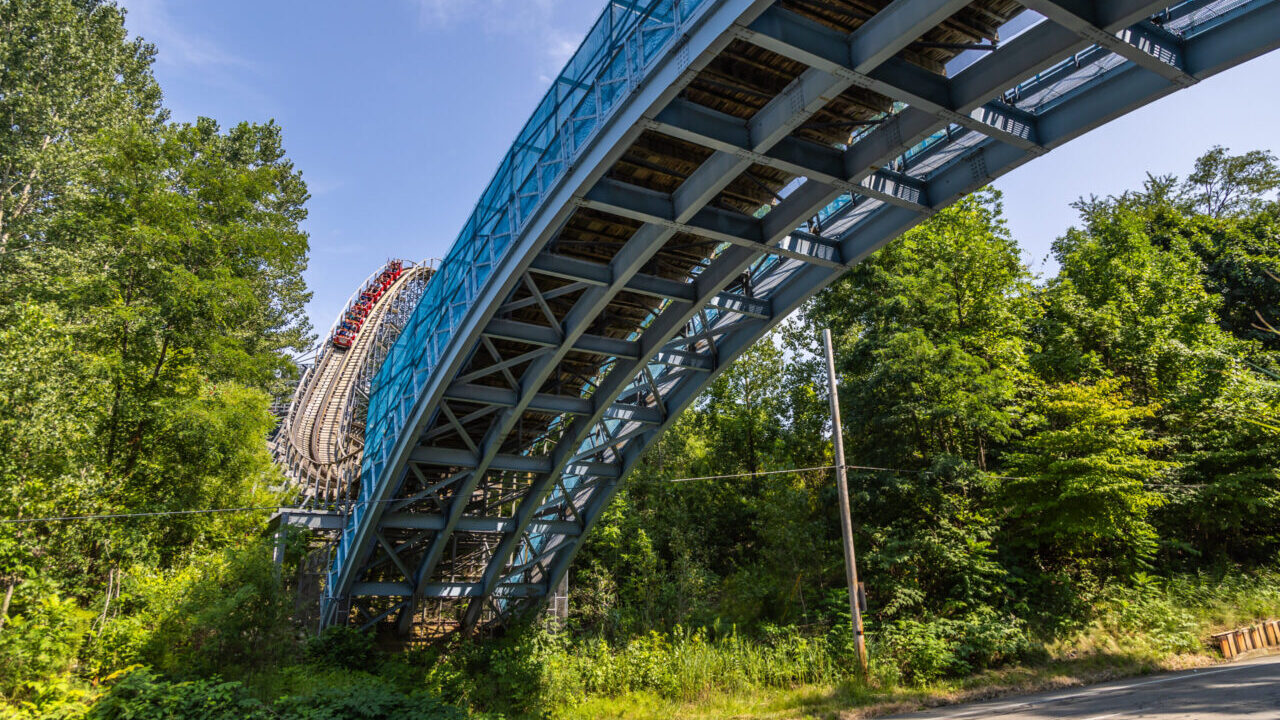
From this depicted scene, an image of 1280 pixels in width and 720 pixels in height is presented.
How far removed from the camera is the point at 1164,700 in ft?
26.7

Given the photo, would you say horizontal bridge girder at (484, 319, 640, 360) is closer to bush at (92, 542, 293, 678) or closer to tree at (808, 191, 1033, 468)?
bush at (92, 542, 293, 678)

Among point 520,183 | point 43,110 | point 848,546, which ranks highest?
point 43,110

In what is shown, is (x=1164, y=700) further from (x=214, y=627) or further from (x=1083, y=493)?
(x=214, y=627)

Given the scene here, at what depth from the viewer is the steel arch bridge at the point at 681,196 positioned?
6531mm

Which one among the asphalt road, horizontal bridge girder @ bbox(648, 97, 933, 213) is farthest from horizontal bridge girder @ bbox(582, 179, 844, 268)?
the asphalt road

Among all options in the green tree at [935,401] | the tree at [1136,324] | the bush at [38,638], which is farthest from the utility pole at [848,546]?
the bush at [38,638]

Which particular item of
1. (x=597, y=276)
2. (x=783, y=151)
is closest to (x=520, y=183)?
(x=597, y=276)

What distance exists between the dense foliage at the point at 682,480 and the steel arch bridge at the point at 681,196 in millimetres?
3353

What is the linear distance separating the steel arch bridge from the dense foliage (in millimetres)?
3353

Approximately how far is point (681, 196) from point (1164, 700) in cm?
921

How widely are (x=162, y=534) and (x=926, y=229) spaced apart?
21.6 meters

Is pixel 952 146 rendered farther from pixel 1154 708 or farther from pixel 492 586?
pixel 492 586

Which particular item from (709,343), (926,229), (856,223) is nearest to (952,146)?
→ (856,223)

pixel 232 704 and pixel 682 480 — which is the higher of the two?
pixel 682 480
